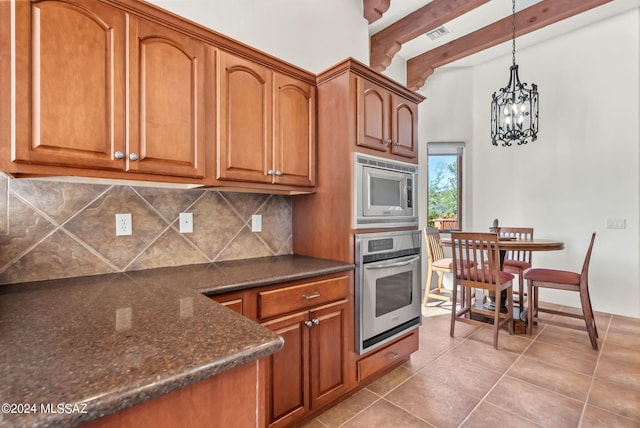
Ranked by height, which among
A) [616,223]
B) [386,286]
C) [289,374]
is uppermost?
[616,223]

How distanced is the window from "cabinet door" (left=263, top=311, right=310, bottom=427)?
11.3ft

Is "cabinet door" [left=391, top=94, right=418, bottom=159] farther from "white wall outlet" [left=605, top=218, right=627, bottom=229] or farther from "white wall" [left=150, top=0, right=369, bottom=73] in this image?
"white wall outlet" [left=605, top=218, right=627, bottom=229]

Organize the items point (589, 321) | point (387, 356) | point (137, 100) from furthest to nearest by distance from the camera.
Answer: point (589, 321)
point (387, 356)
point (137, 100)

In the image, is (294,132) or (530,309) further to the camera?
(530,309)

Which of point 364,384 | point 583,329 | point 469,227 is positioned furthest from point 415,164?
point 469,227

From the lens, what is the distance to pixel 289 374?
1.51m

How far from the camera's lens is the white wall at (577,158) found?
128 inches

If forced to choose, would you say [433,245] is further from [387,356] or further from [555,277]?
[387,356]

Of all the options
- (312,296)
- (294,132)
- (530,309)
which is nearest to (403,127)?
(294,132)

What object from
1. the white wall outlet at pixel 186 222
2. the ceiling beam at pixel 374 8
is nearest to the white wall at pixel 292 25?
the ceiling beam at pixel 374 8

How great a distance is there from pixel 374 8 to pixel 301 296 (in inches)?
107

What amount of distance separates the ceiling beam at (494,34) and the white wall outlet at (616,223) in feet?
7.38

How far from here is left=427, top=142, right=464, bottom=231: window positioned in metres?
4.46

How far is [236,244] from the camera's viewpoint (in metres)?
1.98
